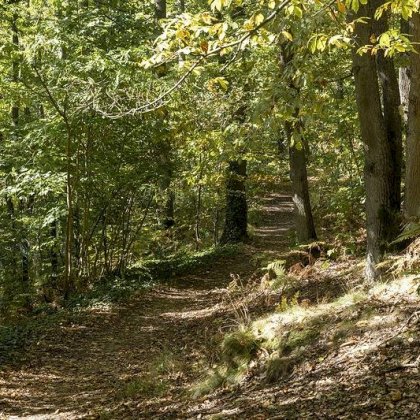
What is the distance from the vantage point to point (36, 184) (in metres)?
9.79

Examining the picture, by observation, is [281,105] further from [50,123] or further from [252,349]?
[50,123]

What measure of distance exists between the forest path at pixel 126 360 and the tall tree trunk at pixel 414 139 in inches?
125

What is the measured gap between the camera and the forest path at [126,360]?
19.8ft

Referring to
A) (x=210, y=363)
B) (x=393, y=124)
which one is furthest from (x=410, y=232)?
(x=210, y=363)

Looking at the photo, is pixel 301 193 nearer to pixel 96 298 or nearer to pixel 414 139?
pixel 414 139

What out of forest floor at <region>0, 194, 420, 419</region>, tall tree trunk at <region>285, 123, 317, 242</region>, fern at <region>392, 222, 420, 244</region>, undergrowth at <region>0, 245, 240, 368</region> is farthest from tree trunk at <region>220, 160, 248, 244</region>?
fern at <region>392, 222, 420, 244</region>

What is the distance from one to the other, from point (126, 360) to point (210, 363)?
6.27 feet

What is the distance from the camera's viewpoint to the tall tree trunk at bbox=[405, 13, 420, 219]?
6.47 m

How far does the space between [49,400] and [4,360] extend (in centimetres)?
158

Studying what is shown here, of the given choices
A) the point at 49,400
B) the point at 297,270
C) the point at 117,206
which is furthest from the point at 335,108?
the point at 49,400

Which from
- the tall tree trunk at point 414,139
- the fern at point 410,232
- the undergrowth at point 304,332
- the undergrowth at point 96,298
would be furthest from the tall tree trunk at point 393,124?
the undergrowth at point 96,298

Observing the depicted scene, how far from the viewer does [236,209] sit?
52.3ft

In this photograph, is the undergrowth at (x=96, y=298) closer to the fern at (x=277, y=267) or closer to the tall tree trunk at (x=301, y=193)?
the fern at (x=277, y=267)

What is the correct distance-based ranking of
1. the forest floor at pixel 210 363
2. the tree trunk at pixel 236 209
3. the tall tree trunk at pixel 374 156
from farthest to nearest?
the tree trunk at pixel 236 209, the tall tree trunk at pixel 374 156, the forest floor at pixel 210 363
